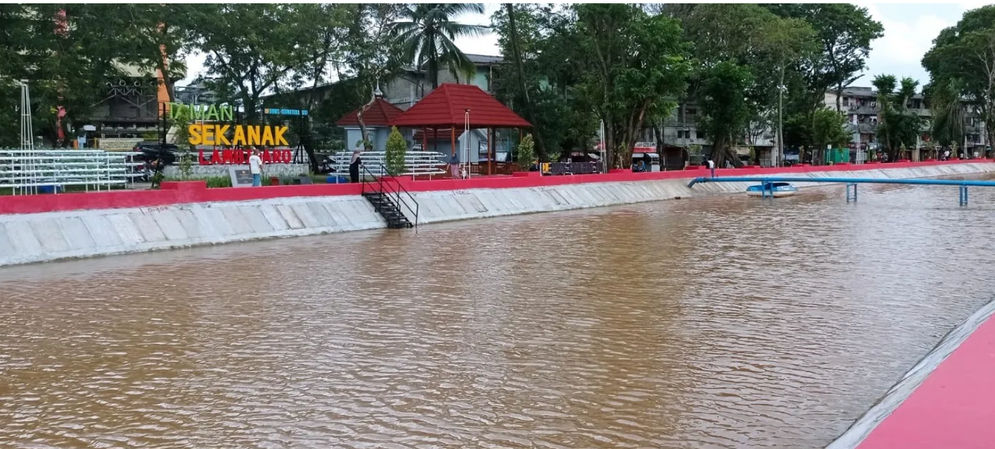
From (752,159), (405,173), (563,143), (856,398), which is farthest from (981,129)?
(856,398)

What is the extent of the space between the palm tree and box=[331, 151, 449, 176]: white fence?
44.1 feet

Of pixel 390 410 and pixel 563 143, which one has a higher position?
pixel 563 143

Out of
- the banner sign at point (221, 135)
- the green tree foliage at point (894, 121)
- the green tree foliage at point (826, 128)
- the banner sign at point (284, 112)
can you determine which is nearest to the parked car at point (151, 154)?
the banner sign at point (221, 135)

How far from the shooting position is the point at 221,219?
20.9 meters

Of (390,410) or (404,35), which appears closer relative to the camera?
(390,410)

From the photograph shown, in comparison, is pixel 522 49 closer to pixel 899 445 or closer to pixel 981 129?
pixel 899 445

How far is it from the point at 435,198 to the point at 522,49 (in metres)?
26.1

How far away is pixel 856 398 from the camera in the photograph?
7.34 m

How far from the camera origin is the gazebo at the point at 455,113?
124ft

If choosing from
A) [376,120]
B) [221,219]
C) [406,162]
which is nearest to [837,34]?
[376,120]

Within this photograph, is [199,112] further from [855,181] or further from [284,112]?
[855,181]

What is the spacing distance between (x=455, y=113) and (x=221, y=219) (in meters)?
18.2

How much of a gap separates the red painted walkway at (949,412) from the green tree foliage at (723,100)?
149 feet

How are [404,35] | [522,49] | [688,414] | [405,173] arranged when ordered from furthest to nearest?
1. [522,49]
2. [404,35]
3. [405,173]
4. [688,414]
